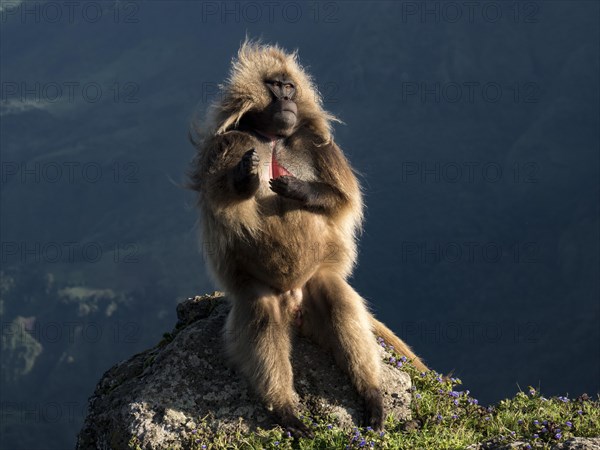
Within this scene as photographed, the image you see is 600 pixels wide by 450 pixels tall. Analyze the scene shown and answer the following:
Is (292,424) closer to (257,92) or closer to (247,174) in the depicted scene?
(247,174)

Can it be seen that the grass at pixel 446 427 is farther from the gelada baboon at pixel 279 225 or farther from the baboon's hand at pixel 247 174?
the baboon's hand at pixel 247 174

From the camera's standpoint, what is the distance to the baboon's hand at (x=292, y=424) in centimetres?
746

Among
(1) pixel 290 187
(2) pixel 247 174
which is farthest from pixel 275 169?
(2) pixel 247 174

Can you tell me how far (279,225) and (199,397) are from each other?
5.42 feet

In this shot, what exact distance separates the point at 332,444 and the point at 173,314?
65828 millimetres

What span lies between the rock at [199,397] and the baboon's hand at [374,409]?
0.09 meters

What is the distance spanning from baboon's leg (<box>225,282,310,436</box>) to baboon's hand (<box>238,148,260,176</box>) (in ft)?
3.50

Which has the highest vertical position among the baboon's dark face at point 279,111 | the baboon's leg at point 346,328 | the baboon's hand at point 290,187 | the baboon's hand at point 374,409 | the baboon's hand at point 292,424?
the baboon's dark face at point 279,111

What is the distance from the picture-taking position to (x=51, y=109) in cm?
11406

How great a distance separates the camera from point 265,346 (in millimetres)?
7828

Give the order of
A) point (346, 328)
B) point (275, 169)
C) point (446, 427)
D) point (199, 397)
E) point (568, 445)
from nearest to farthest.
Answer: point (568, 445) → point (446, 427) → point (199, 397) → point (346, 328) → point (275, 169)

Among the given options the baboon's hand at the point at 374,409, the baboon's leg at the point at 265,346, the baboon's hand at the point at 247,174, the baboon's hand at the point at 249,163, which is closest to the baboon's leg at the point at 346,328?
the baboon's hand at the point at 374,409

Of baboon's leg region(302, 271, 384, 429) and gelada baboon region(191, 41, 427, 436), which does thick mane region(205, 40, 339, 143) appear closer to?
gelada baboon region(191, 41, 427, 436)

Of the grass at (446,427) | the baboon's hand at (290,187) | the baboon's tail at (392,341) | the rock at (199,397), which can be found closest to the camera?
the grass at (446,427)
